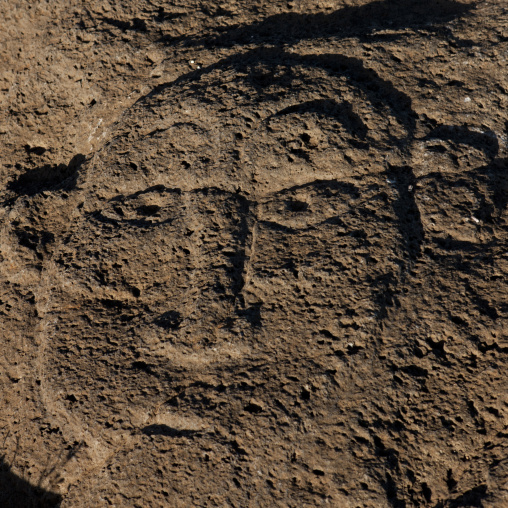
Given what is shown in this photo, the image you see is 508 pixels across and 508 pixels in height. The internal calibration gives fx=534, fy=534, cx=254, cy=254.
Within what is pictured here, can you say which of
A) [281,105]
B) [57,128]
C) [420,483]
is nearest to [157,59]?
A: [57,128]

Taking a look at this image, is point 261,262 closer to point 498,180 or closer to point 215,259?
point 215,259

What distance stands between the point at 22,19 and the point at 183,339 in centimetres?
342

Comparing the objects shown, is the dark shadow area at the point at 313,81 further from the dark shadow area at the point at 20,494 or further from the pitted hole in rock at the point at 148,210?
the dark shadow area at the point at 20,494

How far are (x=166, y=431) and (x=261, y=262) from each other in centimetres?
109

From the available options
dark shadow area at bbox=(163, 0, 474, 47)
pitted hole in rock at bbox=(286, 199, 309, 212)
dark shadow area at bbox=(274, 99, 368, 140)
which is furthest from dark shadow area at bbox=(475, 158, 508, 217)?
dark shadow area at bbox=(163, 0, 474, 47)

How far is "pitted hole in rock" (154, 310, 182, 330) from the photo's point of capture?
124 inches

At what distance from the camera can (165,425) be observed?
9.57 ft

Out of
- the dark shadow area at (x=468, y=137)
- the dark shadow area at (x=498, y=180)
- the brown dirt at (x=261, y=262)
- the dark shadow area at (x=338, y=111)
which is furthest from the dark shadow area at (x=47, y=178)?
the dark shadow area at (x=498, y=180)

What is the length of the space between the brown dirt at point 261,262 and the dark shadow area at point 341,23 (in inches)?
1.0

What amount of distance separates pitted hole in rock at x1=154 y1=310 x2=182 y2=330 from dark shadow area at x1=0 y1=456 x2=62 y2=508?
1.12m

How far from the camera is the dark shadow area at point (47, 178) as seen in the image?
3.97 metres

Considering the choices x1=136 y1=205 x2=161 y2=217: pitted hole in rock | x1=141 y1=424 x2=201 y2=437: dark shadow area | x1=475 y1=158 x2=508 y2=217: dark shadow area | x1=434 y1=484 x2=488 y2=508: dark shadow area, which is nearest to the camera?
x1=434 y1=484 x2=488 y2=508: dark shadow area

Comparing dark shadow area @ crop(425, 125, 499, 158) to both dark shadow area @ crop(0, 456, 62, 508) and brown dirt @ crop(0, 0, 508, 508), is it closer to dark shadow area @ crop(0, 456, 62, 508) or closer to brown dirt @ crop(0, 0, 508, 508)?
brown dirt @ crop(0, 0, 508, 508)

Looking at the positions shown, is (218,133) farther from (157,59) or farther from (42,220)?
(42,220)
